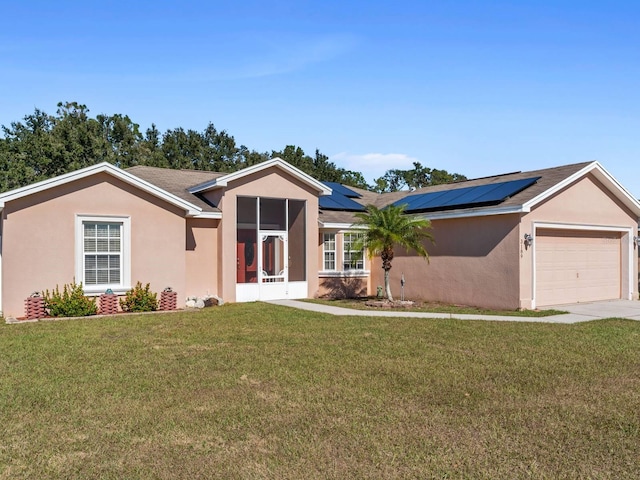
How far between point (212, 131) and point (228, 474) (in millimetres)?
45353

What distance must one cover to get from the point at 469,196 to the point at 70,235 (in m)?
12.6

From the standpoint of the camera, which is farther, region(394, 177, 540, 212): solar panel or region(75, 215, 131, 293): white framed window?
region(394, 177, 540, 212): solar panel

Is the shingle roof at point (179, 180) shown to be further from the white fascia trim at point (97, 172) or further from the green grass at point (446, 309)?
the green grass at point (446, 309)

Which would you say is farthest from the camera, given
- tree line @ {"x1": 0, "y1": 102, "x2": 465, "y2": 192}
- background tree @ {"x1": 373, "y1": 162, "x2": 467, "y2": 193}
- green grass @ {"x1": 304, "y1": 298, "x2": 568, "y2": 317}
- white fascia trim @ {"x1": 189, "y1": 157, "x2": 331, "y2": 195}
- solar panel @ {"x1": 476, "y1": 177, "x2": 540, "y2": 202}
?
background tree @ {"x1": 373, "y1": 162, "x2": 467, "y2": 193}

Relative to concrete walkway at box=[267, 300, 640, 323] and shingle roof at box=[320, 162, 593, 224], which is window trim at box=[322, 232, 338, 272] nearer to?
shingle roof at box=[320, 162, 593, 224]

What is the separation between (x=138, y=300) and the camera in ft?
48.9

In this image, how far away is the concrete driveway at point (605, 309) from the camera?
1407 cm

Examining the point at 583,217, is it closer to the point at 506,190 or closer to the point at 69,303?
the point at 506,190

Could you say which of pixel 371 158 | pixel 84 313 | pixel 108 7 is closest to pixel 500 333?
pixel 84 313

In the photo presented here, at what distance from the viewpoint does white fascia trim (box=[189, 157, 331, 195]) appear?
1701 centimetres

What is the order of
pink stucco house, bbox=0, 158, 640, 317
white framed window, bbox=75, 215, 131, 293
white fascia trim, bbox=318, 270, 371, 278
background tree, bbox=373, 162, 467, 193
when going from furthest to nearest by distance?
background tree, bbox=373, 162, 467, 193 < white fascia trim, bbox=318, 270, 371, 278 < white framed window, bbox=75, 215, 131, 293 < pink stucco house, bbox=0, 158, 640, 317

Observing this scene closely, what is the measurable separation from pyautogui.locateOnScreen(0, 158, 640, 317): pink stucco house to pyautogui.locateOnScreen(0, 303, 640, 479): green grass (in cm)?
419

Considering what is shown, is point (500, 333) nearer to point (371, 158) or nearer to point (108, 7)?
point (108, 7)

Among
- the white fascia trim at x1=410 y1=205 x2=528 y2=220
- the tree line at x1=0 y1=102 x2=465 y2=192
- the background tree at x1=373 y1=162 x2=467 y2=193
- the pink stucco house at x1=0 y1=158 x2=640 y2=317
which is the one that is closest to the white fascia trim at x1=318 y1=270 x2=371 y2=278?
the pink stucco house at x1=0 y1=158 x2=640 y2=317
